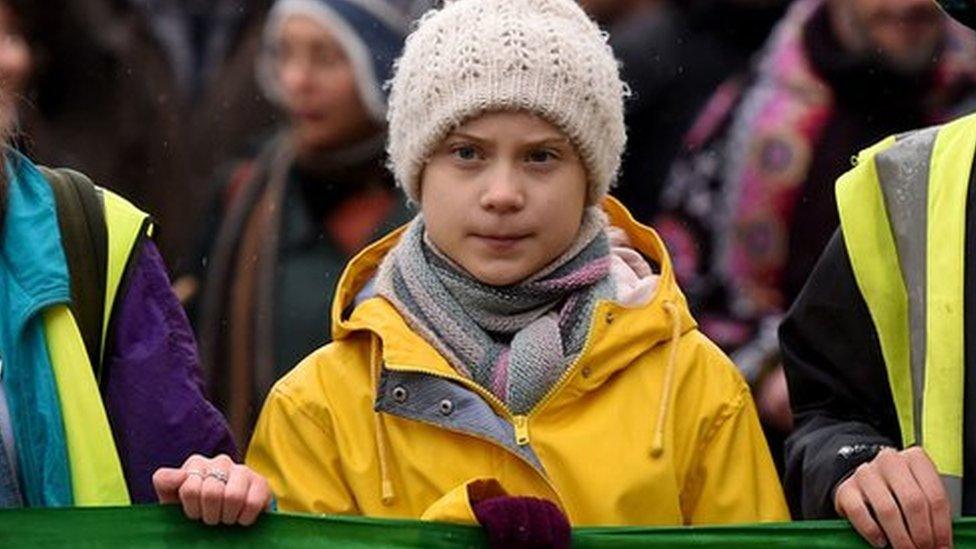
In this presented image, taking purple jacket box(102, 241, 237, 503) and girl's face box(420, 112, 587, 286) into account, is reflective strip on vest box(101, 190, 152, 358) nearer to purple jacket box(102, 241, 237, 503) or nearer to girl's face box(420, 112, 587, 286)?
purple jacket box(102, 241, 237, 503)

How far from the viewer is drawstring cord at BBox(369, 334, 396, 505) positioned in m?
5.11

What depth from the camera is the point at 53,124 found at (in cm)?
736

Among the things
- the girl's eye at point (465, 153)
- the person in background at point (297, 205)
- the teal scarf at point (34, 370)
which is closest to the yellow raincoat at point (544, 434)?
the girl's eye at point (465, 153)

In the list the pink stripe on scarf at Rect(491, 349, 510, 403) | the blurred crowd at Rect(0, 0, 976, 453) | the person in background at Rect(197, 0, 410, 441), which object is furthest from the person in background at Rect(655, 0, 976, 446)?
the pink stripe on scarf at Rect(491, 349, 510, 403)

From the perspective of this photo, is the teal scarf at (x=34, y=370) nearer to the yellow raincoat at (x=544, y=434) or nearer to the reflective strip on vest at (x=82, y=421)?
the reflective strip on vest at (x=82, y=421)

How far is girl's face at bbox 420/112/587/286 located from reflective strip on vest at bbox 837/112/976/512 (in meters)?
0.42

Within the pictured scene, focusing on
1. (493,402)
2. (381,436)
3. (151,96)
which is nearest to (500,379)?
(493,402)

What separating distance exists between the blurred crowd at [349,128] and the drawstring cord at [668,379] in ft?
5.43

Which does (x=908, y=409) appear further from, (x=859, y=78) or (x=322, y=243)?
(x=322, y=243)

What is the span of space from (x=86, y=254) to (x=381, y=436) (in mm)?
503

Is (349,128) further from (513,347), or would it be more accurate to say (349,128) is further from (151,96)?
(513,347)

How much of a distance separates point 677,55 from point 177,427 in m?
2.23


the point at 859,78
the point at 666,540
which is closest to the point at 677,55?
the point at 859,78

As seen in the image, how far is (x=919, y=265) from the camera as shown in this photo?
5078 mm
